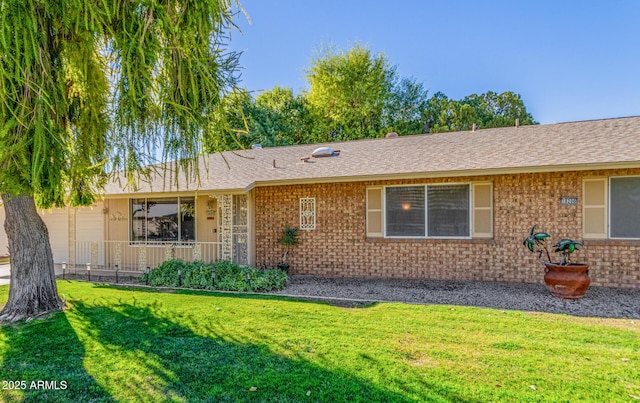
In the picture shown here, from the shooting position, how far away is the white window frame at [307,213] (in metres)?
10.4

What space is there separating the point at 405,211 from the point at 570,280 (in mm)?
3836

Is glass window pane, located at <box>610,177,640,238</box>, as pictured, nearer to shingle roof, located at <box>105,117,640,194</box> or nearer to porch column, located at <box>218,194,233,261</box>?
shingle roof, located at <box>105,117,640,194</box>

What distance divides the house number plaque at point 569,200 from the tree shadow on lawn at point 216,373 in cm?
673

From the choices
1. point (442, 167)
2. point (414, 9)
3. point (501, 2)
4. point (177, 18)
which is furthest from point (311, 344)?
point (414, 9)

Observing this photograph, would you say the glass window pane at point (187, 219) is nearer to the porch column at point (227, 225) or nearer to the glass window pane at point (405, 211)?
the porch column at point (227, 225)

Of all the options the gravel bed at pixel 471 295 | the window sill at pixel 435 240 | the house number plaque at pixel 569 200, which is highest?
the house number plaque at pixel 569 200

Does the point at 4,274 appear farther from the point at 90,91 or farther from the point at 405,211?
the point at 405,211

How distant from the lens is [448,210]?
9344 millimetres

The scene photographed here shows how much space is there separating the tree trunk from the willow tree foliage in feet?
0.05

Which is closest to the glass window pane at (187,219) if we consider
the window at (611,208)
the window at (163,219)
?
the window at (163,219)

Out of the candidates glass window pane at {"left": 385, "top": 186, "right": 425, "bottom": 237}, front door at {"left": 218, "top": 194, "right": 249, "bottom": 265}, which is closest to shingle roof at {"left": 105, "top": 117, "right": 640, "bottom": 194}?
front door at {"left": 218, "top": 194, "right": 249, "bottom": 265}

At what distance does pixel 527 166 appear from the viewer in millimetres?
8078

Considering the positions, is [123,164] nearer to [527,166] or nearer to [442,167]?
[442,167]

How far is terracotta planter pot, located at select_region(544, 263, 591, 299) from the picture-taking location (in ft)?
22.8
